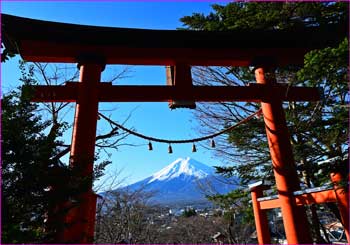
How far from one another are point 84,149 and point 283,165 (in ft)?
7.80

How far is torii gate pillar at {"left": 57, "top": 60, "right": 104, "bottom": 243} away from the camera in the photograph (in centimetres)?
248

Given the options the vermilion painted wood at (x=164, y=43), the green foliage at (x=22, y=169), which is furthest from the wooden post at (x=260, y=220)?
the green foliage at (x=22, y=169)

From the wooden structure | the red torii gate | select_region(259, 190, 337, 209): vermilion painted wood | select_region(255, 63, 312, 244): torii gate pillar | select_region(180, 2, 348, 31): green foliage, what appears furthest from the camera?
select_region(180, 2, 348, 31): green foliage

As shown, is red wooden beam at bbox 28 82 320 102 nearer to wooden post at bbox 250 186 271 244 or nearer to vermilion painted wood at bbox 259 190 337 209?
vermilion painted wood at bbox 259 190 337 209

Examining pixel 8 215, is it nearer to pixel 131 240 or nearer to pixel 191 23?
pixel 191 23

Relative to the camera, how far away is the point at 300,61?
3.81 m

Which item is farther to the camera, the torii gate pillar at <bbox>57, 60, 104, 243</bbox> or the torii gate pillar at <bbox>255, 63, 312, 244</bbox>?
the torii gate pillar at <bbox>255, 63, 312, 244</bbox>

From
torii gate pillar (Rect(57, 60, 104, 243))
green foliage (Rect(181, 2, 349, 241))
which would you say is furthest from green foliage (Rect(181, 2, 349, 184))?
torii gate pillar (Rect(57, 60, 104, 243))

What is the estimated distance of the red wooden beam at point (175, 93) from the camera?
130 inches

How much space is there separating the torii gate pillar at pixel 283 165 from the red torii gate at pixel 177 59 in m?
0.01

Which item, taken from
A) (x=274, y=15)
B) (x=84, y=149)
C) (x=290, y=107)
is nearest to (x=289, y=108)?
(x=290, y=107)

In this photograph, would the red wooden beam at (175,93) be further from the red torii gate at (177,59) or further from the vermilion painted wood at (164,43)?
the vermilion painted wood at (164,43)

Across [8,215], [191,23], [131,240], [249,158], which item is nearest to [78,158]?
[8,215]

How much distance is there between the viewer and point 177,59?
12.3 feet
